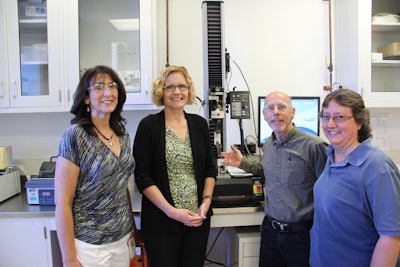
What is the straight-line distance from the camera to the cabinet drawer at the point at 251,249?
1.70 metres

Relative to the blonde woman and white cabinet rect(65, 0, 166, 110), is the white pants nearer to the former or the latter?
the blonde woman

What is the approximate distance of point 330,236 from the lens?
1089mm

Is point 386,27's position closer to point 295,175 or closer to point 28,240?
point 295,175

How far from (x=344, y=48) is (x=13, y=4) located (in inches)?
99.3

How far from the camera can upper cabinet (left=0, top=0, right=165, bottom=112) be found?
6.38 feet

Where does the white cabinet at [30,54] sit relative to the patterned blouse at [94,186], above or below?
above

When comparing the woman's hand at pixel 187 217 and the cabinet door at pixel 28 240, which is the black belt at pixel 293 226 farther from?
the cabinet door at pixel 28 240

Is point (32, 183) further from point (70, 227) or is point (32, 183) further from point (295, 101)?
point (295, 101)

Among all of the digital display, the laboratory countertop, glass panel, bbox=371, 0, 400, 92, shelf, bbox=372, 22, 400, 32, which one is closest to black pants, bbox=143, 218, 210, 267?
the laboratory countertop

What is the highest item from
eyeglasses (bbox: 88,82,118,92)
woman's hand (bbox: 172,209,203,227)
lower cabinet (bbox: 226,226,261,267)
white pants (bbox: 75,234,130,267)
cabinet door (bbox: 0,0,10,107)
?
cabinet door (bbox: 0,0,10,107)

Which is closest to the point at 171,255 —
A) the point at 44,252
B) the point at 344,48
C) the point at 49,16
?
the point at 44,252

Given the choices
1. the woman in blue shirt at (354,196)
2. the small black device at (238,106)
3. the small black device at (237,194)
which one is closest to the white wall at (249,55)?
the small black device at (238,106)

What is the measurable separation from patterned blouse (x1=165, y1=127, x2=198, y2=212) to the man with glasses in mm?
410

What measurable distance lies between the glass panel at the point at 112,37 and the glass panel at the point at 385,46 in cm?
183
